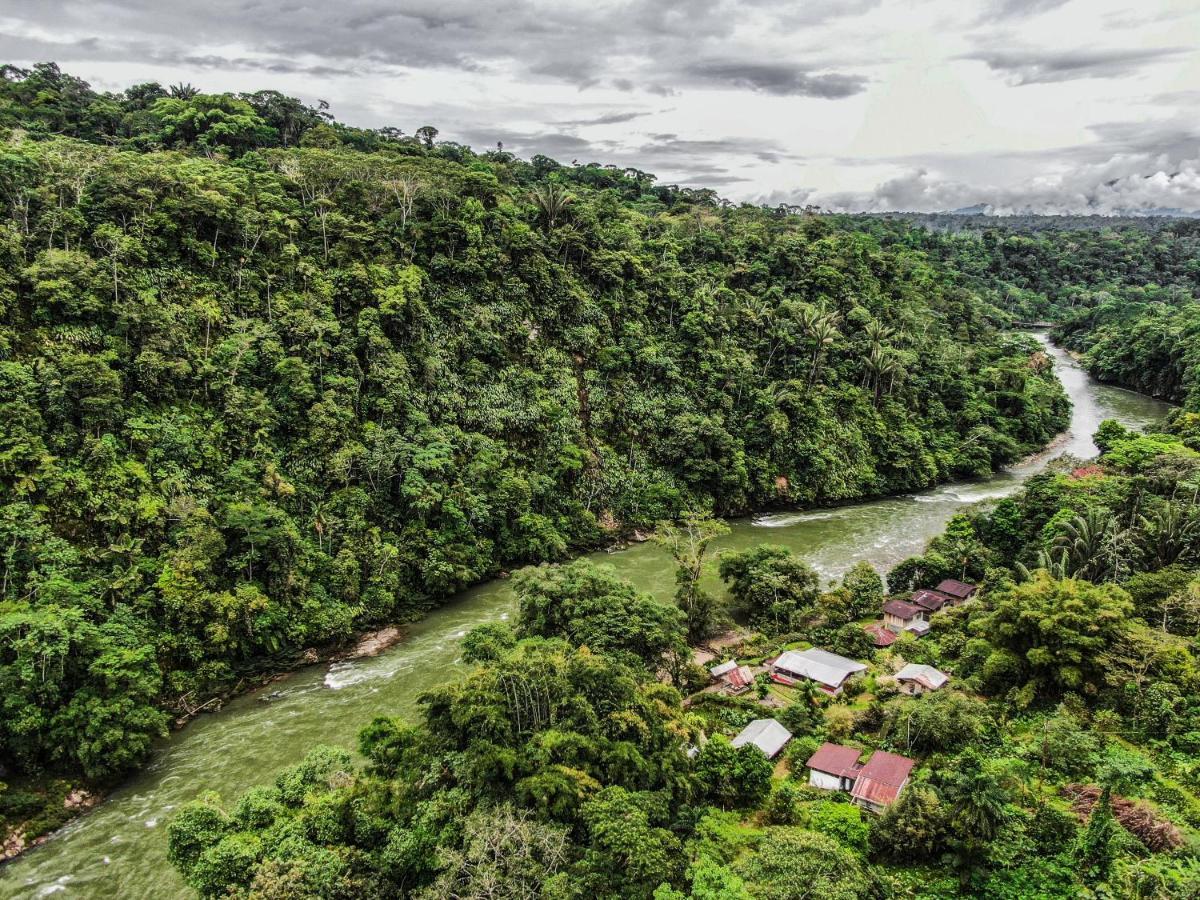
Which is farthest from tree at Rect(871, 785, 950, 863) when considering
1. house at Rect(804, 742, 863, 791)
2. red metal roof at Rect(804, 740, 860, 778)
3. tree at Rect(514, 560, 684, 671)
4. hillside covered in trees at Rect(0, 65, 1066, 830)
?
hillside covered in trees at Rect(0, 65, 1066, 830)

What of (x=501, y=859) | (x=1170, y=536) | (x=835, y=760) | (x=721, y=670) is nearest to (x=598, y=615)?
(x=721, y=670)

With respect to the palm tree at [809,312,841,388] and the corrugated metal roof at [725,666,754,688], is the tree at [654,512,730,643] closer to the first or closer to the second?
the corrugated metal roof at [725,666,754,688]

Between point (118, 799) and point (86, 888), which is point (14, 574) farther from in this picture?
point (86, 888)

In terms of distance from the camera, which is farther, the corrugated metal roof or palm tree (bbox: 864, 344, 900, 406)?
palm tree (bbox: 864, 344, 900, 406)

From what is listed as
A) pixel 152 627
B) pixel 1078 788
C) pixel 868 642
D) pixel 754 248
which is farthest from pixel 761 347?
pixel 152 627

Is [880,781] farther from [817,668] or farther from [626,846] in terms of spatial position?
[626,846]

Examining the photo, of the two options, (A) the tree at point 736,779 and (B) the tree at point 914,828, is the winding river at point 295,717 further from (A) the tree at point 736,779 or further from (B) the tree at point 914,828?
(B) the tree at point 914,828
